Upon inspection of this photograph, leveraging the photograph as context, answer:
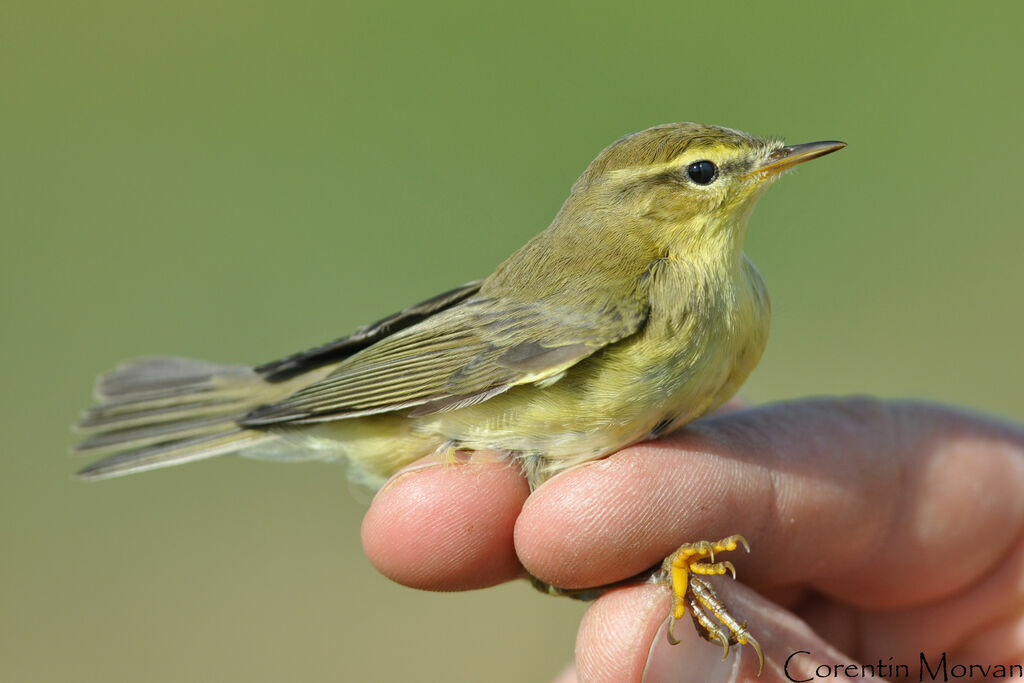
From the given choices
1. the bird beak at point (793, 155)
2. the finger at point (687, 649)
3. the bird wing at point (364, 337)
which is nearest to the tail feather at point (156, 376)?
the bird wing at point (364, 337)

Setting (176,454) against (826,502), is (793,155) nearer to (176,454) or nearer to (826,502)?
(826,502)

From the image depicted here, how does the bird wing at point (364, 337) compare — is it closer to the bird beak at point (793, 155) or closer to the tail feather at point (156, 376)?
the tail feather at point (156, 376)

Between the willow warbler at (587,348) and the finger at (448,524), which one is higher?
the willow warbler at (587,348)

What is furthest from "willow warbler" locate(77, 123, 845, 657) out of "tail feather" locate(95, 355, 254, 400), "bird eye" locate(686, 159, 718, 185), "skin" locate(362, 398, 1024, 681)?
"tail feather" locate(95, 355, 254, 400)

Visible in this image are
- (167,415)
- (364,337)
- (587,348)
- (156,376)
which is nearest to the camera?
(587,348)

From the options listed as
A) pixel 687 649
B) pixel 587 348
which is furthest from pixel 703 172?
pixel 687 649
